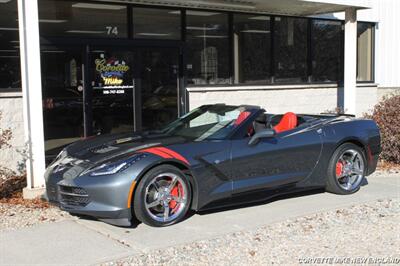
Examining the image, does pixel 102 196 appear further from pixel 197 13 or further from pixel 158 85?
pixel 197 13

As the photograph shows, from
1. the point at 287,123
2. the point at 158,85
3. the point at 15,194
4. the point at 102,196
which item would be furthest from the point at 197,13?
the point at 102,196

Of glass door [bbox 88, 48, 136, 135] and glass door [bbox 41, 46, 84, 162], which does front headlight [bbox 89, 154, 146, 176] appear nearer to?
glass door [bbox 41, 46, 84, 162]

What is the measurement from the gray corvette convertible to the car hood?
1cm

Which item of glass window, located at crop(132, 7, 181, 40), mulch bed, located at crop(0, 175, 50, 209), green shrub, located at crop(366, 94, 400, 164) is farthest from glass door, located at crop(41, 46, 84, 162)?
green shrub, located at crop(366, 94, 400, 164)

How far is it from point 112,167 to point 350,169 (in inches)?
135

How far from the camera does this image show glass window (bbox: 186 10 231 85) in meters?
11.1

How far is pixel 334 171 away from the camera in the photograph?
700cm

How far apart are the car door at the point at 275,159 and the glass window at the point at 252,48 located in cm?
528

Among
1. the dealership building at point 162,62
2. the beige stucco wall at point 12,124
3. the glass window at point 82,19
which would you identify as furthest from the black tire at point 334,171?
the glass window at point 82,19

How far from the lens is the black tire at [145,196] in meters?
5.41

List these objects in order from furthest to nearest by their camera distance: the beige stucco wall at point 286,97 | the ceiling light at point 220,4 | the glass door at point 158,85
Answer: the beige stucco wall at point 286,97, the ceiling light at point 220,4, the glass door at point 158,85

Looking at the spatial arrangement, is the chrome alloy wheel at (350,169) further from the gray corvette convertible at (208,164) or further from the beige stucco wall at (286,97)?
the beige stucco wall at (286,97)

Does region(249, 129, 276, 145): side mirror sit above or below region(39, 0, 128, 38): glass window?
below

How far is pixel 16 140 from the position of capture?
8.86 m
